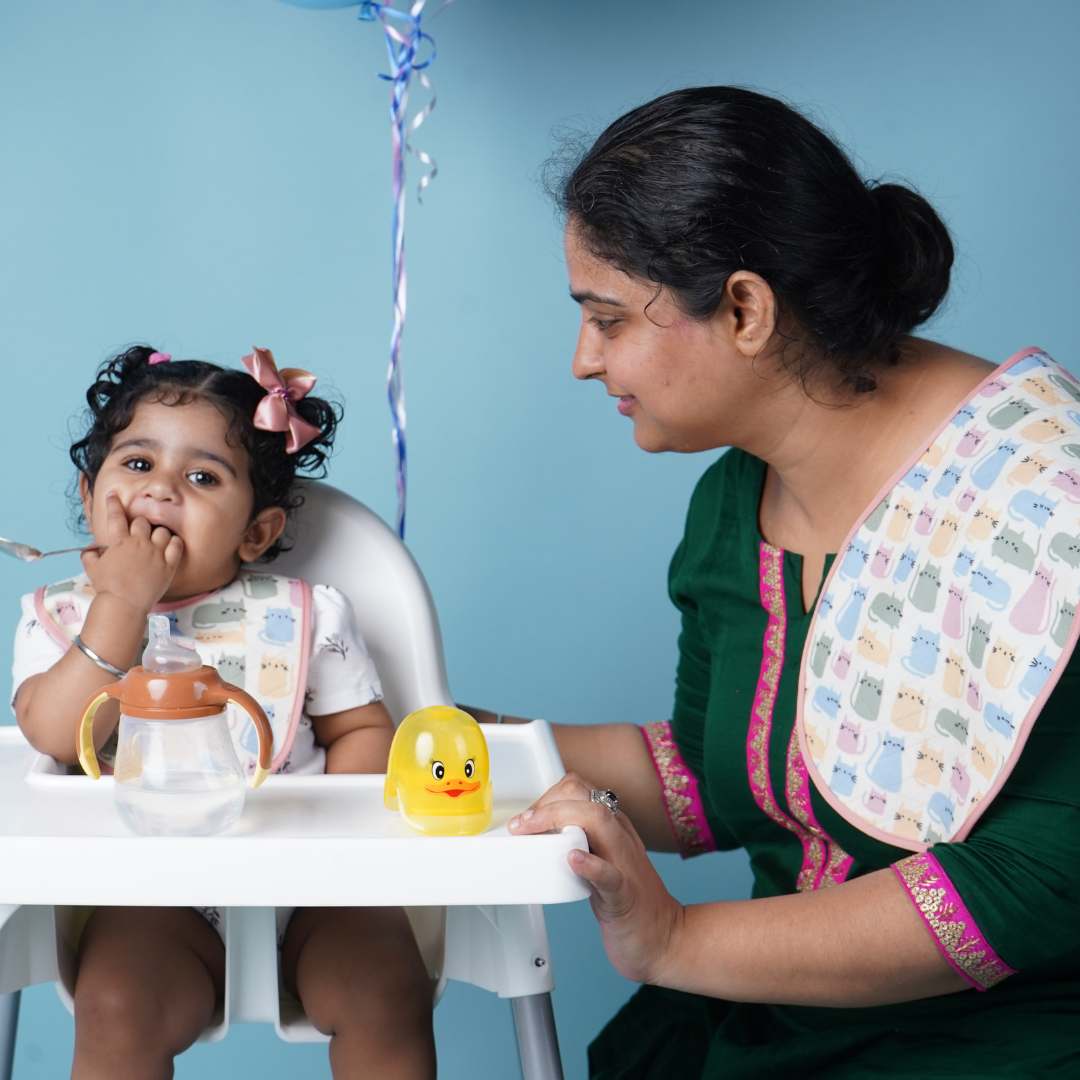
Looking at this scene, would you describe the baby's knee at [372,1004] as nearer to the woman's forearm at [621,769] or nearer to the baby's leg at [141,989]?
the baby's leg at [141,989]

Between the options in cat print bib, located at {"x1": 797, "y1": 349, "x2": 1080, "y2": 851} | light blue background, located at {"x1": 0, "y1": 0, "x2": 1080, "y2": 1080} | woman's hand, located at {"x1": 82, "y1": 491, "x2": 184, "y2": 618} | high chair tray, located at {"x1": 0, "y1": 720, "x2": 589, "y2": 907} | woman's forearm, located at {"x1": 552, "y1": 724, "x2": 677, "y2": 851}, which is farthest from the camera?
light blue background, located at {"x1": 0, "y1": 0, "x2": 1080, "y2": 1080}

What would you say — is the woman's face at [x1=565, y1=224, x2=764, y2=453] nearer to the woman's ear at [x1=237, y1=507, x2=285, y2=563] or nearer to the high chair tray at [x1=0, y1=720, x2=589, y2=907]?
the woman's ear at [x1=237, y1=507, x2=285, y2=563]

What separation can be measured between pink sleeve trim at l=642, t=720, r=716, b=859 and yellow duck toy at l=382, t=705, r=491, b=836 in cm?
57

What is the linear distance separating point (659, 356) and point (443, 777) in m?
0.48

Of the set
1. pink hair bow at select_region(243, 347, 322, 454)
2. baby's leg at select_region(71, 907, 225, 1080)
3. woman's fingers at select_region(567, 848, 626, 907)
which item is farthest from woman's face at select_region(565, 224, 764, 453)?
baby's leg at select_region(71, 907, 225, 1080)

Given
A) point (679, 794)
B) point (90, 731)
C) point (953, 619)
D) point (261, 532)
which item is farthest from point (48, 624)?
point (953, 619)

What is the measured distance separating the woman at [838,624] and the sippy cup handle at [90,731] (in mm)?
286

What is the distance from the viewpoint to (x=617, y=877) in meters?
1.06

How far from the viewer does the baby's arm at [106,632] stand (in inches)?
48.6

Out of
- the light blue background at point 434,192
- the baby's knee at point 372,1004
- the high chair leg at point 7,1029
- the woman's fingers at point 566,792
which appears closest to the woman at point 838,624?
the woman's fingers at point 566,792

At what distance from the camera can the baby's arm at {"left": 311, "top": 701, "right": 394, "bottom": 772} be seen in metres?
1.40

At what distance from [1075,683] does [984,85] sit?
4.50ft

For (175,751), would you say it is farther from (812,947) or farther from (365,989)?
(812,947)

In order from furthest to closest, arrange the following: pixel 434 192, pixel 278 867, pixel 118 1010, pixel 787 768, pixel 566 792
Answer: pixel 434 192 → pixel 787 768 → pixel 118 1010 → pixel 566 792 → pixel 278 867
